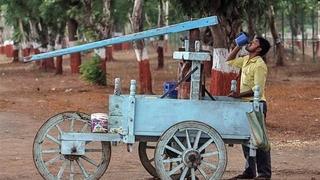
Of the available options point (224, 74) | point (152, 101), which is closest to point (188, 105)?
point (152, 101)

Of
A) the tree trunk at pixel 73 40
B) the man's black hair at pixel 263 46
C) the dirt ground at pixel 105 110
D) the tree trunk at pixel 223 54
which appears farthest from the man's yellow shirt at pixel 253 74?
the tree trunk at pixel 73 40

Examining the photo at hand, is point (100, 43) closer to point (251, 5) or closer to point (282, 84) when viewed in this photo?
point (251, 5)

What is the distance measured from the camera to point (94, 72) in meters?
22.6

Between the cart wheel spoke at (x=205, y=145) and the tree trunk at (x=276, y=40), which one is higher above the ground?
the tree trunk at (x=276, y=40)

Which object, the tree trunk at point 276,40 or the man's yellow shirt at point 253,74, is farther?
the tree trunk at point 276,40

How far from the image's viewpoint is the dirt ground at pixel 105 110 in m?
9.59

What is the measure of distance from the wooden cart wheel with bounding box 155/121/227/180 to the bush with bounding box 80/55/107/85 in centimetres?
1541

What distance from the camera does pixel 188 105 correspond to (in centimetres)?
745

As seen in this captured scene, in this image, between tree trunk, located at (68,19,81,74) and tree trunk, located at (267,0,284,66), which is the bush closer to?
tree trunk, located at (68,19,81,74)

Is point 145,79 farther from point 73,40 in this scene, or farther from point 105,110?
point 73,40

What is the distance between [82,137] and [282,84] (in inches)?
675

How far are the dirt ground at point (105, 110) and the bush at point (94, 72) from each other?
0.96 ft

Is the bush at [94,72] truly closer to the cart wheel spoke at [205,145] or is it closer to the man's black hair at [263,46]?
the man's black hair at [263,46]

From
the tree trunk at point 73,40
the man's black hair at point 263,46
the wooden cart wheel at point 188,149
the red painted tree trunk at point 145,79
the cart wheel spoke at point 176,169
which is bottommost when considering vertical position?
the cart wheel spoke at point 176,169
